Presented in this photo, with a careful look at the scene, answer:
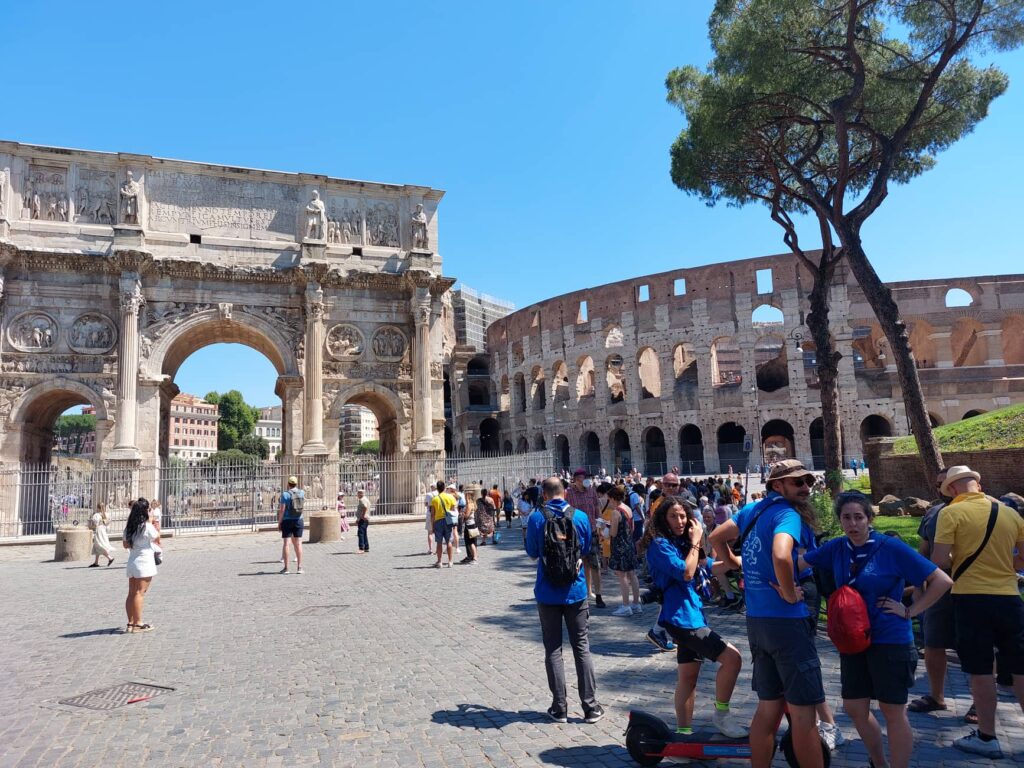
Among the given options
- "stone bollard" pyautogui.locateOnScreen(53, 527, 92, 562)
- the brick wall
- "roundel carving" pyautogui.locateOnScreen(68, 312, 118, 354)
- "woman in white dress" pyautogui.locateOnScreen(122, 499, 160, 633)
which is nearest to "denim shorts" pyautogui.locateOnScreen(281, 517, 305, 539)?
"woman in white dress" pyautogui.locateOnScreen(122, 499, 160, 633)

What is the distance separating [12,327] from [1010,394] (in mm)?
40210

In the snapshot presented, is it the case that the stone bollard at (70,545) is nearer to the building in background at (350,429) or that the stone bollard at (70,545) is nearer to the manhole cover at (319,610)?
the manhole cover at (319,610)

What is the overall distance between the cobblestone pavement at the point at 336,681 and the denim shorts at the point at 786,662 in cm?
86

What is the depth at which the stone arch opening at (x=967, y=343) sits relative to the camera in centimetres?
3366

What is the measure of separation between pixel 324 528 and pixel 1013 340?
3733 cm

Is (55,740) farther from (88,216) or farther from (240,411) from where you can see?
(240,411)

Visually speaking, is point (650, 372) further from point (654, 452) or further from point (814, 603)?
point (814, 603)

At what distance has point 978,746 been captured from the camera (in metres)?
3.44

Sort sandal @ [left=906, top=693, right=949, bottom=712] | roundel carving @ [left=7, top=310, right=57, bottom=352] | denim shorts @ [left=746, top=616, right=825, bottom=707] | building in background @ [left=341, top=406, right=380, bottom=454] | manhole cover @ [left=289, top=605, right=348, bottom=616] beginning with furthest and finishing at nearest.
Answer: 1. building in background @ [left=341, top=406, right=380, bottom=454]
2. roundel carving @ [left=7, top=310, right=57, bottom=352]
3. manhole cover @ [left=289, top=605, right=348, bottom=616]
4. sandal @ [left=906, top=693, right=949, bottom=712]
5. denim shorts @ [left=746, top=616, right=825, bottom=707]

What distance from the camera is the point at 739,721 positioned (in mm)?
3957

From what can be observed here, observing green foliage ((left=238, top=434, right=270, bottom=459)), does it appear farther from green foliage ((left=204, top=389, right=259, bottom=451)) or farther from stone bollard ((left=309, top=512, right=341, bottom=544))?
stone bollard ((left=309, top=512, right=341, bottom=544))

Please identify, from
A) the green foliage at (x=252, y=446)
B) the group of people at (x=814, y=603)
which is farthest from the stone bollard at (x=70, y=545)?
the green foliage at (x=252, y=446)

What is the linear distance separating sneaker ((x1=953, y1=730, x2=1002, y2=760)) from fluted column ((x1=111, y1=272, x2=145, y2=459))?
1833cm

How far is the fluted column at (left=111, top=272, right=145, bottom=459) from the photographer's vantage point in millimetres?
17484
